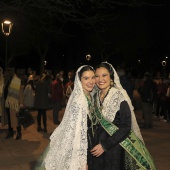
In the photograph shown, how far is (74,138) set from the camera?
12.6ft

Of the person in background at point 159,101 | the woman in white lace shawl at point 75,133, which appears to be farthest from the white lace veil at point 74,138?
the person in background at point 159,101

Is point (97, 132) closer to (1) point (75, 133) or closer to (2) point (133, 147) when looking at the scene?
(1) point (75, 133)

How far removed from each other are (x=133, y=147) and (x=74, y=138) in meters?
0.63

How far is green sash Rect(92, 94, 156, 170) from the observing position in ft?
12.7

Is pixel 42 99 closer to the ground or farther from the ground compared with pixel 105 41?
closer to the ground

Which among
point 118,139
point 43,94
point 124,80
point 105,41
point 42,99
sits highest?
point 105,41

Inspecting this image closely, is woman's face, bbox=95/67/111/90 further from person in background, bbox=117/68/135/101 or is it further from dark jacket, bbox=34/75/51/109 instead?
dark jacket, bbox=34/75/51/109

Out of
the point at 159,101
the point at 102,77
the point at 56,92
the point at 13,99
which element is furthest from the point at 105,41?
the point at 102,77

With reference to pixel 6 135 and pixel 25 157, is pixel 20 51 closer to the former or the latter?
pixel 6 135

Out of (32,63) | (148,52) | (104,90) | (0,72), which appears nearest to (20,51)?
(32,63)

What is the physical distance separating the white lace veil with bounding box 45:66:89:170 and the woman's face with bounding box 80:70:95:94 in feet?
0.18

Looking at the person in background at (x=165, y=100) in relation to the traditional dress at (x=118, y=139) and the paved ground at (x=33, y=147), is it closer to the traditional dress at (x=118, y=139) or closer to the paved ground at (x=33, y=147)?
the paved ground at (x=33, y=147)

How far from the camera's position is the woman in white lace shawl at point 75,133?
12.5 ft

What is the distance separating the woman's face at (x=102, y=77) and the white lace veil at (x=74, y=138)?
220 mm
